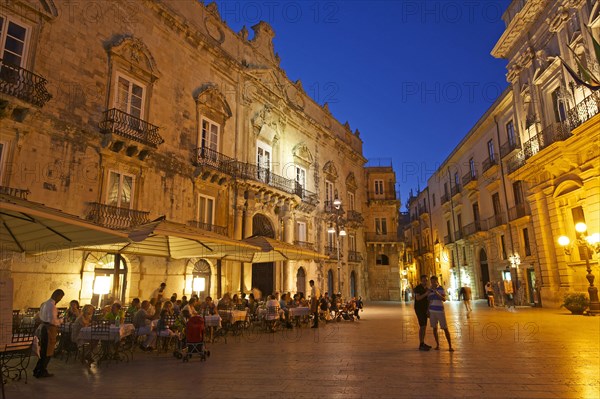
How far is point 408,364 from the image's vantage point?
6.32 meters

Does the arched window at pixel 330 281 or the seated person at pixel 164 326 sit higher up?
the arched window at pixel 330 281

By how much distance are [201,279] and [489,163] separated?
70.0ft

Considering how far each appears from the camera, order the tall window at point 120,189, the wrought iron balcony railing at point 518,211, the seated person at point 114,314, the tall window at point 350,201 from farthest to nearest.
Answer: the tall window at point 350,201
the wrought iron balcony railing at point 518,211
the tall window at point 120,189
the seated person at point 114,314

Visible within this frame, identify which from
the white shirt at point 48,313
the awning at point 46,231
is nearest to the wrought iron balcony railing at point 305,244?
the awning at point 46,231

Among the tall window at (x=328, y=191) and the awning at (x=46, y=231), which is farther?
the tall window at (x=328, y=191)

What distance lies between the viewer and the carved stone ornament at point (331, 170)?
95.3 ft

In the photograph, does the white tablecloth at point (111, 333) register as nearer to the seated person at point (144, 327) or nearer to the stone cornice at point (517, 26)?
the seated person at point (144, 327)

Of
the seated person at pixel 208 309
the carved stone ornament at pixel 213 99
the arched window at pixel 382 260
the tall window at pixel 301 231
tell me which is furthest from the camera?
the arched window at pixel 382 260

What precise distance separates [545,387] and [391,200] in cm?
3334

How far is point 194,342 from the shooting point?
730 centimetres

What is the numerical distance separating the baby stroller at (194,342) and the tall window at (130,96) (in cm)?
909

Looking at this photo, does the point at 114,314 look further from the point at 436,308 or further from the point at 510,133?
the point at 510,133

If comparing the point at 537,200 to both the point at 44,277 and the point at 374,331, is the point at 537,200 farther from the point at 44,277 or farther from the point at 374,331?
the point at 44,277

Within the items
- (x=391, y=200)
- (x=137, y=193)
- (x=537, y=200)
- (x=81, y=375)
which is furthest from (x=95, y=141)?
(x=391, y=200)
